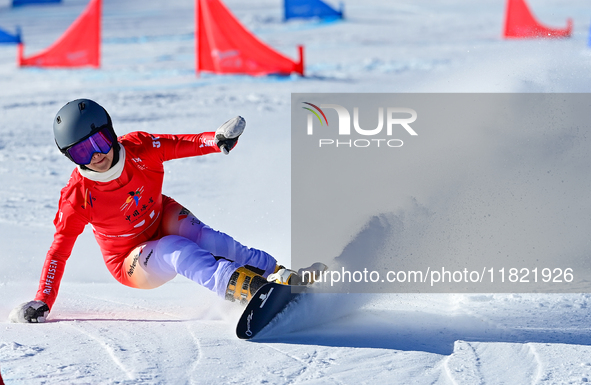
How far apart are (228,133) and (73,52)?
918 cm

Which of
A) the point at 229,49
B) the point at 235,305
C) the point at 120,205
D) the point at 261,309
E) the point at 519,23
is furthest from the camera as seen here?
the point at 519,23

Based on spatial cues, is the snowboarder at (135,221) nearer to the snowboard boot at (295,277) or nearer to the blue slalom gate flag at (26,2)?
the snowboard boot at (295,277)

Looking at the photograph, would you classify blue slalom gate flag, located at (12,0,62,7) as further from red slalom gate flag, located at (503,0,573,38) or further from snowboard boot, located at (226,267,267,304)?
snowboard boot, located at (226,267,267,304)

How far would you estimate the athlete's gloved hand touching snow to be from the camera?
10.5 ft

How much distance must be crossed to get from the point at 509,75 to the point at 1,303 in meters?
4.03

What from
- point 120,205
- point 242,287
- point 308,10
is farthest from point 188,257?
point 308,10

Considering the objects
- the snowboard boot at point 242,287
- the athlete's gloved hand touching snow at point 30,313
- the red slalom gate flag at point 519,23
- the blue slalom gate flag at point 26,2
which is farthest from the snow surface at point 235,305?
the blue slalom gate flag at point 26,2

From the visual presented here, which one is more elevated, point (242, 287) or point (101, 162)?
point (101, 162)

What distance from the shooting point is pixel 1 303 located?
3654 mm

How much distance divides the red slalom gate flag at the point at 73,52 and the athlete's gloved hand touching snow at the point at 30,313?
8782 mm

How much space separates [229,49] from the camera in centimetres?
1060

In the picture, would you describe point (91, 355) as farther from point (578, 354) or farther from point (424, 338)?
point (578, 354)

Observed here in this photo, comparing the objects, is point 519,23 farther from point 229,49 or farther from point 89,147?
point 89,147

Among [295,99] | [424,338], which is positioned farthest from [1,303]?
[295,99]
